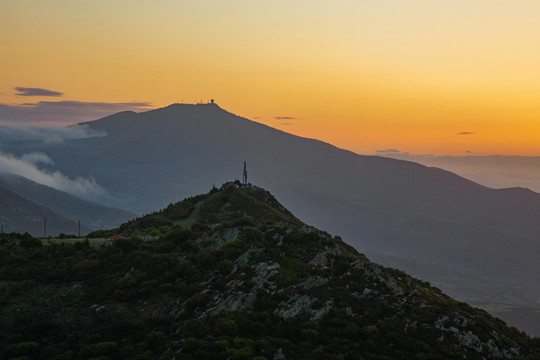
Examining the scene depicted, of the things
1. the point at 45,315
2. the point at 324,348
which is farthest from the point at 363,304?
the point at 45,315

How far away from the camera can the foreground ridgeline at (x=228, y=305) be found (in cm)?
3600

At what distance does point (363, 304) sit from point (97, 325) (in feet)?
70.9

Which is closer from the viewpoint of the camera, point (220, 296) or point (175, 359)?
point (175, 359)

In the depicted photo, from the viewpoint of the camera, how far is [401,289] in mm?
43844

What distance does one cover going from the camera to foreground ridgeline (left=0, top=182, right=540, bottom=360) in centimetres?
3600

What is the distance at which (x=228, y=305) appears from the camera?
1645 inches

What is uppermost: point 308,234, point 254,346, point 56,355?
point 308,234

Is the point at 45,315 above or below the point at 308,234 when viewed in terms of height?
below

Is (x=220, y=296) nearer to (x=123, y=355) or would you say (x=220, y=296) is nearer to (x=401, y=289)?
(x=123, y=355)

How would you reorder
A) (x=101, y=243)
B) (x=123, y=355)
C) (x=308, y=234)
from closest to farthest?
1. (x=123, y=355)
2. (x=308, y=234)
3. (x=101, y=243)

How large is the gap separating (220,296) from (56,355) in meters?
13.2

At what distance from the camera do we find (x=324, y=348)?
115 ft

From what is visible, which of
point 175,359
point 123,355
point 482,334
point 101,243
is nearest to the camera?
point 175,359

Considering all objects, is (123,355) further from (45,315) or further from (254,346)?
(45,315)
